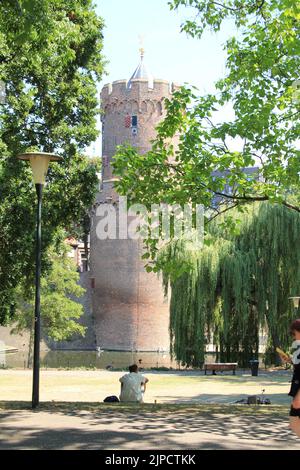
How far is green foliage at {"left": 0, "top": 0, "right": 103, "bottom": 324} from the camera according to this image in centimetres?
1395

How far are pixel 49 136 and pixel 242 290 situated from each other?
12.6 metres

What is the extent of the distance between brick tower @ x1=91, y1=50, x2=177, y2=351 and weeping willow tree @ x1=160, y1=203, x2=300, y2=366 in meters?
20.5

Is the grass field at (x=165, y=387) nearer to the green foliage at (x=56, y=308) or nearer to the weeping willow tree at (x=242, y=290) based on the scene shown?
the weeping willow tree at (x=242, y=290)

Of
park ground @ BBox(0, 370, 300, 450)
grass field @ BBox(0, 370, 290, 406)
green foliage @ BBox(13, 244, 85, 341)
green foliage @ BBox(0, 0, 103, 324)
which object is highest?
green foliage @ BBox(0, 0, 103, 324)

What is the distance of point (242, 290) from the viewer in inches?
987

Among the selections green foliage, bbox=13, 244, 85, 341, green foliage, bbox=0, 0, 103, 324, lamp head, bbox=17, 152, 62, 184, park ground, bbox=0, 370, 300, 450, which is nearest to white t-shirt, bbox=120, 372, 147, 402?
park ground, bbox=0, 370, 300, 450

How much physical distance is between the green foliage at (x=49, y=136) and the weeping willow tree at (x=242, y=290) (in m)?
10.4

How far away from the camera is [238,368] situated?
25.3m

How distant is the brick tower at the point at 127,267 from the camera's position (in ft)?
153

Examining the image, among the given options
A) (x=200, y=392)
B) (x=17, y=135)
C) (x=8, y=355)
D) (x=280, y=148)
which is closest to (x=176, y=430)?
(x=280, y=148)

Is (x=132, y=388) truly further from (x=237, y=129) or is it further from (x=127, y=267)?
(x=127, y=267)

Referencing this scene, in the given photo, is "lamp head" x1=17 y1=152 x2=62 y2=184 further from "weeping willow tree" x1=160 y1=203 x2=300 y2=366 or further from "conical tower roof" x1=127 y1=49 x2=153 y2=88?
→ "conical tower roof" x1=127 y1=49 x2=153 y2=88

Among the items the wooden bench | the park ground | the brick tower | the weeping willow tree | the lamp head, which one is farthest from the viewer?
the brick tower

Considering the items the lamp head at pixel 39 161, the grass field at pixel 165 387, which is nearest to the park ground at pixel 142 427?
the lamp head at pixel 39 161
